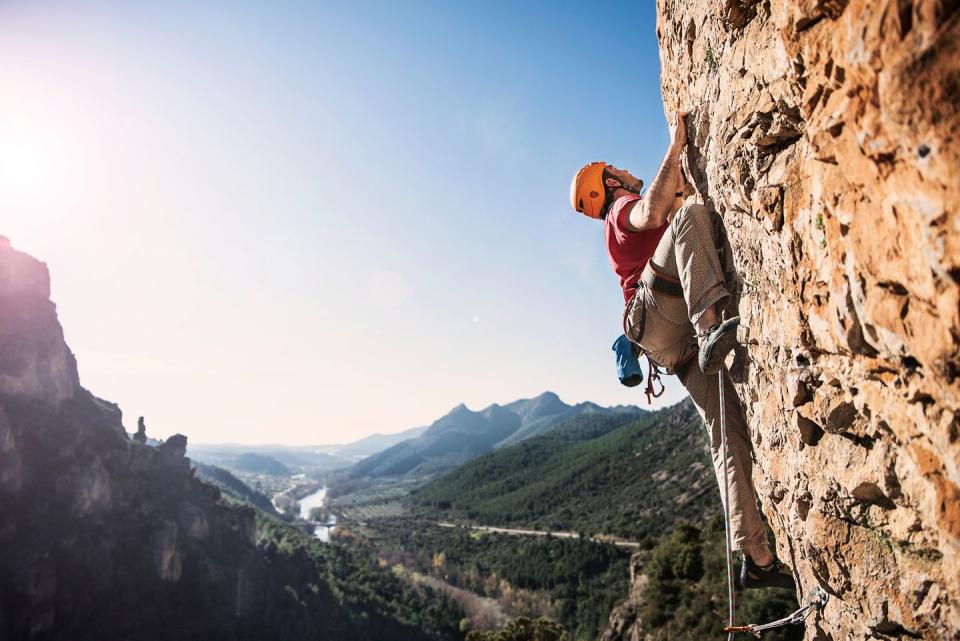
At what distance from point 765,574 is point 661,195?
340cm

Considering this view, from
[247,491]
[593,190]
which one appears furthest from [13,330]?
[247,491]

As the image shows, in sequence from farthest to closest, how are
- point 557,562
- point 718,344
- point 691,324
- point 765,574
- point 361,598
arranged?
point 361,598 < point 557,562 < point 691,324 < point 765,574 < point 718,344

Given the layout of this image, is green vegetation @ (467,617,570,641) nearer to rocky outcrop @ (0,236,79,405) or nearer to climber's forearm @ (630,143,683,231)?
climber's forearm @ (630,143,683,231)

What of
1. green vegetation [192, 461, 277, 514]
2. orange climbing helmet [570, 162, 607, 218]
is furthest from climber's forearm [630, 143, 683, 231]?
green vegetation [192, 461, 277, 514]

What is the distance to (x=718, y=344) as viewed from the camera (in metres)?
3.67

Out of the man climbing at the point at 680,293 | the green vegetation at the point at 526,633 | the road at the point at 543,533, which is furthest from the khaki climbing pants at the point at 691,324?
the road at the point at 543,533

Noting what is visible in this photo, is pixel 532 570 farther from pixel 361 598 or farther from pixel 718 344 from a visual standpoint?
pixel 718 344

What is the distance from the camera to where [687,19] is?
170 inches

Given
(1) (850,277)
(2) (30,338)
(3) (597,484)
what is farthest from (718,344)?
(3) (597,484)

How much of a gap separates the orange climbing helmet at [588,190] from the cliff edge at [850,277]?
→ 99 cm

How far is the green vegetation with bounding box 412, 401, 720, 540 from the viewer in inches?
2955

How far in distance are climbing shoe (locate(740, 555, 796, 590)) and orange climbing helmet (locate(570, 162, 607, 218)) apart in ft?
11.4

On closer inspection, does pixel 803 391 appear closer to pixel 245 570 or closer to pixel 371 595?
pixel 245 570

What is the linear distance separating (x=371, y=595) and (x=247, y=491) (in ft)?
390
